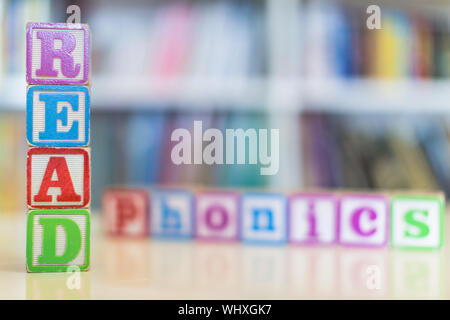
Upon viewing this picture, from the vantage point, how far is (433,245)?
106cm

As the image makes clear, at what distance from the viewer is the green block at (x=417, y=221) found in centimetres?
104

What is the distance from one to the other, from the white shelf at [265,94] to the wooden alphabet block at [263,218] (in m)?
0.88

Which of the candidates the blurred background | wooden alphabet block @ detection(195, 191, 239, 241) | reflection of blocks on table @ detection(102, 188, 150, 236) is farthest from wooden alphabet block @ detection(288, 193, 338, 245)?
the blurred background

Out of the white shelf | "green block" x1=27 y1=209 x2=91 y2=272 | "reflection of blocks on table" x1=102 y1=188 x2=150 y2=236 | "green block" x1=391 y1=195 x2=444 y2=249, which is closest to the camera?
"green block" x1=27 y1=209 x2=91 y2=272

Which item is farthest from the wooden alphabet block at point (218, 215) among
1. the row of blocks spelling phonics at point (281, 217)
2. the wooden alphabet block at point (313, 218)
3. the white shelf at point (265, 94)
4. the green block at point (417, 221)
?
the white shelf at point (265, 94)

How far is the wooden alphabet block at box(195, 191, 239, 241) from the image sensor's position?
3.65ft

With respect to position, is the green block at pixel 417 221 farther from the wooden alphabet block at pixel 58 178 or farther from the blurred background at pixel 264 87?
the blurred background at pixel 264 87

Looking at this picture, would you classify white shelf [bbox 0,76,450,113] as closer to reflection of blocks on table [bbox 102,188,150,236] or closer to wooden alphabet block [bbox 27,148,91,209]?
reflection of blocks on table [bbox 102,188,150,236]

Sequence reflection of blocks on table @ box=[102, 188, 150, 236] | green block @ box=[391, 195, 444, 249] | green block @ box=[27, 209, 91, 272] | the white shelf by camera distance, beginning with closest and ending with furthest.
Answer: green block @ box=[27, 209, 91, 272] → green block @ box=[391, 195, 444, 249] → reflection of blocks on table @ box=[102, 188, 150, 236] → the white shelf

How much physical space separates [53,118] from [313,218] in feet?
1.70

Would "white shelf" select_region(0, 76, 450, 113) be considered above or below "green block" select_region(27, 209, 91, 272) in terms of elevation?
above

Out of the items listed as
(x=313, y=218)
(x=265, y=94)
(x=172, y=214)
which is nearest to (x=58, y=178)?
(x=172, y=214)

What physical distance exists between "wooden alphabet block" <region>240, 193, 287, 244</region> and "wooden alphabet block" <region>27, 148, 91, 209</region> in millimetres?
369

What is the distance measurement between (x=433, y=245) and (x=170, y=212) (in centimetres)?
50
